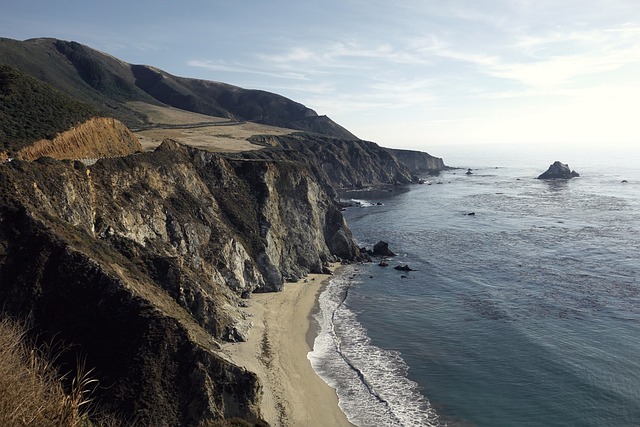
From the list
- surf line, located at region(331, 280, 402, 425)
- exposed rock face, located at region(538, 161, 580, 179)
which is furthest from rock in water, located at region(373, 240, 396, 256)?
exposed rock face, located at region(538, 161, 580, 179)

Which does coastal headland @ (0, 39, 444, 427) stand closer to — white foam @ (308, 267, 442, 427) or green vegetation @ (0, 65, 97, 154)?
green vegetation @ (0, 65, 97, 154)

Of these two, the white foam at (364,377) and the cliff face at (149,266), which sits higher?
the cliff face at (149,266)

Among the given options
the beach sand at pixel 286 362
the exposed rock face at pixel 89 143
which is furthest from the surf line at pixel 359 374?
the exposed rock face at pixel 89 143

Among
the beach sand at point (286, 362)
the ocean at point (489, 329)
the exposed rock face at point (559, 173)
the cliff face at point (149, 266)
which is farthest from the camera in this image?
the exposed rock face at point (559, 173)

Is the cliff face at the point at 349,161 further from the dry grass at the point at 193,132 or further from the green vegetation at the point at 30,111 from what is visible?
the green vegetation at the point at 30,111

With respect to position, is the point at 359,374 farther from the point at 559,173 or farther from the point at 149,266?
the point at 559,173

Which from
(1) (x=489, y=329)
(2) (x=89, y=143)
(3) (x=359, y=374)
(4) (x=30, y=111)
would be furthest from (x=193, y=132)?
(3) (x=359, y=374)
